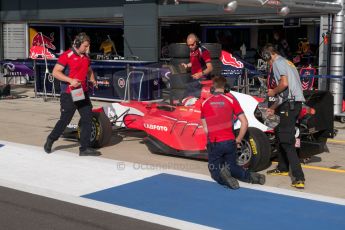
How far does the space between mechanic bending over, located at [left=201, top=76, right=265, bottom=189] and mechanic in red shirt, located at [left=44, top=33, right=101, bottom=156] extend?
2.42 m

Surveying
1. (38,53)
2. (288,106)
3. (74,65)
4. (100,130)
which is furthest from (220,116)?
(38,53)

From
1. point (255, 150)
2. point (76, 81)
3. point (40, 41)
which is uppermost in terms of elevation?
point (40, 41)

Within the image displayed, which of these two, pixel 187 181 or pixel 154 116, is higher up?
pixel 154 116

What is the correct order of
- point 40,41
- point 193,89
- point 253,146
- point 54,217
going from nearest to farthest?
point 54,217, point 253,146, point 193,89, point 40,41

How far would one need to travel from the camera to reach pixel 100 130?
923cm

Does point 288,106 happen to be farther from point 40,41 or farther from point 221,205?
point 40,41

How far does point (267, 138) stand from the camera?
7.62 m

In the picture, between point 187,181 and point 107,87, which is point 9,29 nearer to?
point 107,87

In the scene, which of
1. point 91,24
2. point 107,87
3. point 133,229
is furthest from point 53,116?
point 91,24

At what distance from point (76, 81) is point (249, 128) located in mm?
2613

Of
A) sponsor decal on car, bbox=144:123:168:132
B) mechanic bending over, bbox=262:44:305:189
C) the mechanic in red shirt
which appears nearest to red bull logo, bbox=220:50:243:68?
sponsor decal on car, bbox=144:123:168:132

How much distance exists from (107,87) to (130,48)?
2.41 m

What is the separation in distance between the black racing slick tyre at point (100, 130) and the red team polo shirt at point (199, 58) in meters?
1.80

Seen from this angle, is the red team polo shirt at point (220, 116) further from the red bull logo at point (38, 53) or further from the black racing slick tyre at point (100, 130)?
the red bull logo at point (38, 53)
